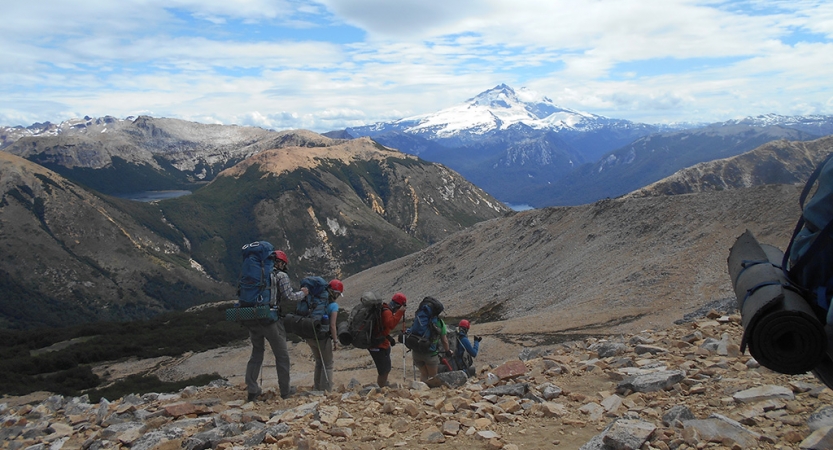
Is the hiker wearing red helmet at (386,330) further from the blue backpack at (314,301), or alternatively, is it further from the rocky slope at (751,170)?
the rocky slope at (751,170)

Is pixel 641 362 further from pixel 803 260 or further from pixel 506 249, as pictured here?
pixel 506 249

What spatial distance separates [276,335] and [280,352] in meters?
0.44

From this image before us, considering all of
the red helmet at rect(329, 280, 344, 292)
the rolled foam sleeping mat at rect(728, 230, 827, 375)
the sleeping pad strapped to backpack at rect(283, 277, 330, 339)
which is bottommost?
the sleeping pad strapped to backpack at rect(283, 277, 330, 339)

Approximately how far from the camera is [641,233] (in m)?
41.8

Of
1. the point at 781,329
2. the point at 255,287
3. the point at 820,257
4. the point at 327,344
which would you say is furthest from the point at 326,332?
the point at 820,257

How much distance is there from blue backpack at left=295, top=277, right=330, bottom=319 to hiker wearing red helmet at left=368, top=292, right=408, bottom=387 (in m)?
1.42

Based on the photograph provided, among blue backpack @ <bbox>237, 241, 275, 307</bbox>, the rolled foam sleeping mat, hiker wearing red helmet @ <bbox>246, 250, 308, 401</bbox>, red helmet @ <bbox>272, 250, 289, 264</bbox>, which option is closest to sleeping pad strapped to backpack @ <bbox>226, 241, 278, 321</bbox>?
blue backpack @ <bbox>237, 241, 275, 307</bbox>

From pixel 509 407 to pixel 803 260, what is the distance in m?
4.83

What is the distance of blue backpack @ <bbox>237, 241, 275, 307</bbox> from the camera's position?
11.1m

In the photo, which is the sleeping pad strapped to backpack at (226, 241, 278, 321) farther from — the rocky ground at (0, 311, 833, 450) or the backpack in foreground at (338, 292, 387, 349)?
the rocky ground at (0, 311, 833, 450)

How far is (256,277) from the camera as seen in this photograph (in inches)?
442

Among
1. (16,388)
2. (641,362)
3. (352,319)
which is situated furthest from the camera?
(16,388)

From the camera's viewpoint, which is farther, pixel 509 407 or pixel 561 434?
pixel 509 407

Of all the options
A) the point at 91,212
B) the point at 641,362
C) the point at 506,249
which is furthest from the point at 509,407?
the point at 91,212
